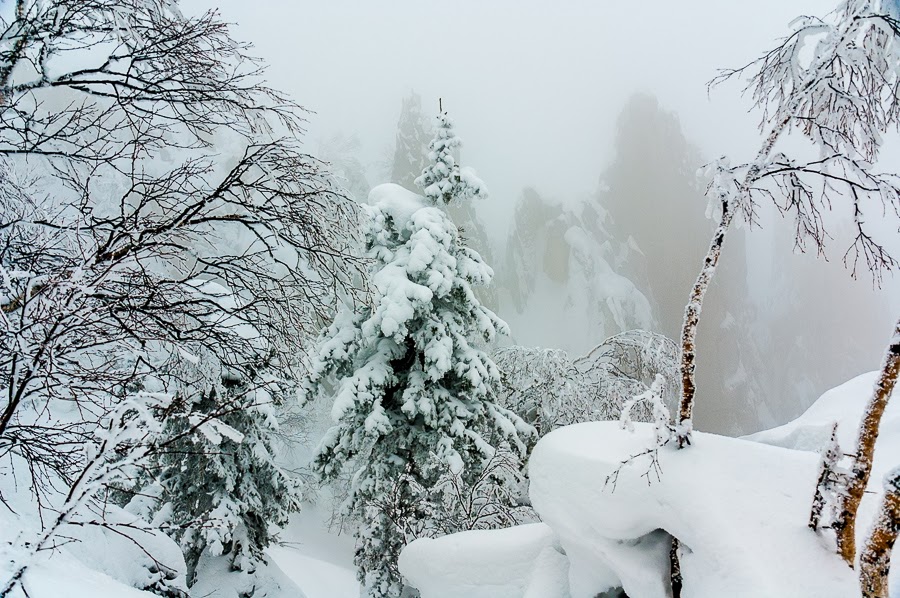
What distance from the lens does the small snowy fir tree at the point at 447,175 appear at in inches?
345

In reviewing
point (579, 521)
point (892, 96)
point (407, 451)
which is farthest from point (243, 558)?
point (892, 96)

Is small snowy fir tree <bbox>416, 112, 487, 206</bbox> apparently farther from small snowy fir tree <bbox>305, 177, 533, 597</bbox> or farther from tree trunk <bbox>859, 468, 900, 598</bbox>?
tree trunk <bbox>859, 468, 900, 598</bbox>

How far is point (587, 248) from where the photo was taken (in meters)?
31.2

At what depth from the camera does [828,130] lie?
3.31 meters

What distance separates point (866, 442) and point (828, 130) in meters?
2.02

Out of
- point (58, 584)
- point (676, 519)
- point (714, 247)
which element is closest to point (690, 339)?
point (714, 247)

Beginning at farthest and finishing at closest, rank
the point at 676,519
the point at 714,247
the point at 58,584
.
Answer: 1. the point at 714,247
2. the point at 676,519
3. the point at 58,584

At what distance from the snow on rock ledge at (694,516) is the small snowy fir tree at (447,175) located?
5328mm

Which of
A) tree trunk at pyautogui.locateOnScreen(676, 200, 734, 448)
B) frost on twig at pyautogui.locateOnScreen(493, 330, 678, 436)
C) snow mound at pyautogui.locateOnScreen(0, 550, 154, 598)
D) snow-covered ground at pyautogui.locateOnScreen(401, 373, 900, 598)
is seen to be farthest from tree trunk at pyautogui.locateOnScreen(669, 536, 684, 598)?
frost on twig at pyautogui.locateOnScreen(493, 330, 678, 436)

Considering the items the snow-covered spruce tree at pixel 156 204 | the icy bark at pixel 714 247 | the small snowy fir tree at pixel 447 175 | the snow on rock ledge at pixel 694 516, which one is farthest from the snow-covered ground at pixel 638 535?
the small snowy fir tree at pixel 447 175

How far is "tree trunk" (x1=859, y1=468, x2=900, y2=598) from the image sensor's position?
8.54 feet

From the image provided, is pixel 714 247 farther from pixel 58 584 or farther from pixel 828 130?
pixel 58 584

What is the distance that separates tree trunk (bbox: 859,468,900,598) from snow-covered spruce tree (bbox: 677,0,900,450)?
1261 mm

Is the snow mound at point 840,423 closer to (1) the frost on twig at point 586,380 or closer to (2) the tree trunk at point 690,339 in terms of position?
(2) the tree trunk at point 690,339
